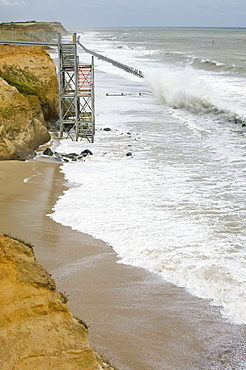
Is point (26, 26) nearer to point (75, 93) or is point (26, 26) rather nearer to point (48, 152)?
point (75, 93)

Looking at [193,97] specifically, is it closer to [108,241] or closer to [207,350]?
[108,241]

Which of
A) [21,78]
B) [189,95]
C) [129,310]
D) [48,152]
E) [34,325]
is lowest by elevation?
[129,310]

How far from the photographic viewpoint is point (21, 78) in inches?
966

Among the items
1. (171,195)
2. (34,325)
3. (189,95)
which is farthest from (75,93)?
(34,325)

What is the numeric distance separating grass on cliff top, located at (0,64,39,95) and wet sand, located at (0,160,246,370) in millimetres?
12131

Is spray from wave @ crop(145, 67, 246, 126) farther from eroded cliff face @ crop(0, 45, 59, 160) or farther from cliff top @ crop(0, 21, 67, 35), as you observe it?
cliff top @ crop(0, 21, 67, 35)

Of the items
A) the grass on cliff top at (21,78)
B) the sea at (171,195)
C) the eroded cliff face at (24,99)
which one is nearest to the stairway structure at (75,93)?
the sea at (171,195)

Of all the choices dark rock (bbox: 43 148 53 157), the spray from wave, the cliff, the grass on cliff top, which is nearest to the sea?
the spray from wave

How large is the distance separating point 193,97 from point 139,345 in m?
29.4

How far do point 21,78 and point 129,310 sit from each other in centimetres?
1886

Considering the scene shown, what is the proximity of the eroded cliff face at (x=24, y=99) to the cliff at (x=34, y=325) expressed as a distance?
12.4 metres

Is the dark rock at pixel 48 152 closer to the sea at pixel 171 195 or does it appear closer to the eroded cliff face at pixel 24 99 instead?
the eroded cliff face at pixel 24 99

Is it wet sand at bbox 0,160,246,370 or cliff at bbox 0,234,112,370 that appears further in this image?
wet sand at bbox 0,160,246,370

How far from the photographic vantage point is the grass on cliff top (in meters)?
22.4
